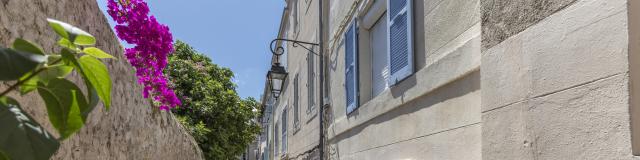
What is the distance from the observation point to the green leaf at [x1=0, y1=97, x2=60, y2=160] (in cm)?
60

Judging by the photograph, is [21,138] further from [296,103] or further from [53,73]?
[296,103]

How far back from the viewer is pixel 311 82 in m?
9.31

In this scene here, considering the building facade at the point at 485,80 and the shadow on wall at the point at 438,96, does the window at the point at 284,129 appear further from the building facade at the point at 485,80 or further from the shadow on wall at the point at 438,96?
the shadow on wall at the point at 438,96

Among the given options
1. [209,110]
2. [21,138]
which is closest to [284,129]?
[209,110]

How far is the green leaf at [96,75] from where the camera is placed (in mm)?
704

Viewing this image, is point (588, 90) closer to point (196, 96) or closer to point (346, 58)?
point (346, 58)

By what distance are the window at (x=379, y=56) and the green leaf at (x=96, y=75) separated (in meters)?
4.40

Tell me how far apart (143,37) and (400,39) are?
2087mm

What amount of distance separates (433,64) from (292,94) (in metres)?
9.20

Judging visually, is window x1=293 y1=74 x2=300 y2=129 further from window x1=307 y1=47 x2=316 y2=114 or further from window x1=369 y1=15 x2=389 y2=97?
window x1=369 y1=15 x2=389 y2=97

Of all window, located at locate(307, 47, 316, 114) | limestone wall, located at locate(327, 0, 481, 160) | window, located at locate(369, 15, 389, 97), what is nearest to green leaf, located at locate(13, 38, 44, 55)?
limestone wall, located at locate(327, 0, 481, 160)

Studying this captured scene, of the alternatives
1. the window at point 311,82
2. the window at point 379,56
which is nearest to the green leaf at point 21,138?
the window at point 379,56

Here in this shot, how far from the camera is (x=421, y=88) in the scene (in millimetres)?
3871

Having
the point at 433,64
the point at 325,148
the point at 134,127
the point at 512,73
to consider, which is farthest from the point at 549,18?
the point at 325,148
